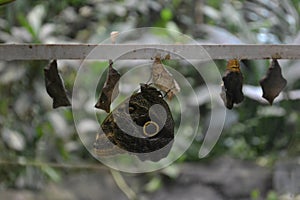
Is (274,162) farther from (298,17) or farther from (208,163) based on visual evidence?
(298,17)

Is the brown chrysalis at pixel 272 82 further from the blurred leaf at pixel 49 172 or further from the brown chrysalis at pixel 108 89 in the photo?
the blurred leaf at pixel 49 172

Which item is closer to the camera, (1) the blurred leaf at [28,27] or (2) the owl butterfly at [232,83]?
(2) the owl butterfly at [232,83]

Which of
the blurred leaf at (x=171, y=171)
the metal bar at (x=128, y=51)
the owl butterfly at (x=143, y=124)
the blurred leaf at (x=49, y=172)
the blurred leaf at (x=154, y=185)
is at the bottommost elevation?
the blurred leaf at (x=154, y=185)

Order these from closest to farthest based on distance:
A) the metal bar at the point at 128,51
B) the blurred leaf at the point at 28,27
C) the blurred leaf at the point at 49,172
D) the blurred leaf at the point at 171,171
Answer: the metal bar at the point at 128,51 → the blurred leaf at the point at 28,27 → the blurred leaf at the point at 49,172 → the blurred leaf at the point at 171,171

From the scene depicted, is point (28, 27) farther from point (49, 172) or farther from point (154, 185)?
point (154, 185)

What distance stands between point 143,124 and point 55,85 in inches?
6.1

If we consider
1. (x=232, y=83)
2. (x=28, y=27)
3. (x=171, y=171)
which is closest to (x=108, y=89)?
(x=232, y=83)

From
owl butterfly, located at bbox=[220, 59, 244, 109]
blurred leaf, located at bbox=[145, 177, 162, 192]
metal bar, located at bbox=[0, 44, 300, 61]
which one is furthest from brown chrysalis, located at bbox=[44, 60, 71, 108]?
blurred leaf, located at bbox=[145, 177, 162, 192]

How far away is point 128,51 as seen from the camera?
2.16 feet

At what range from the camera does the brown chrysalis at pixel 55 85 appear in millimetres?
725

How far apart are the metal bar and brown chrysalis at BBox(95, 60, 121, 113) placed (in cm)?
4

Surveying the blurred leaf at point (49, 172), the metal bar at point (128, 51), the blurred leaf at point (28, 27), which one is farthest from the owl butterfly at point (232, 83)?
the blurred leaf at point (49, 172)

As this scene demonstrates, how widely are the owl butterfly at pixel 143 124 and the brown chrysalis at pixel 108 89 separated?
0.03 meters

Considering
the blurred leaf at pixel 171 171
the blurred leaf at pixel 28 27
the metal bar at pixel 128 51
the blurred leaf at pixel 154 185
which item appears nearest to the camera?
the metal bar at pixel 128 51
